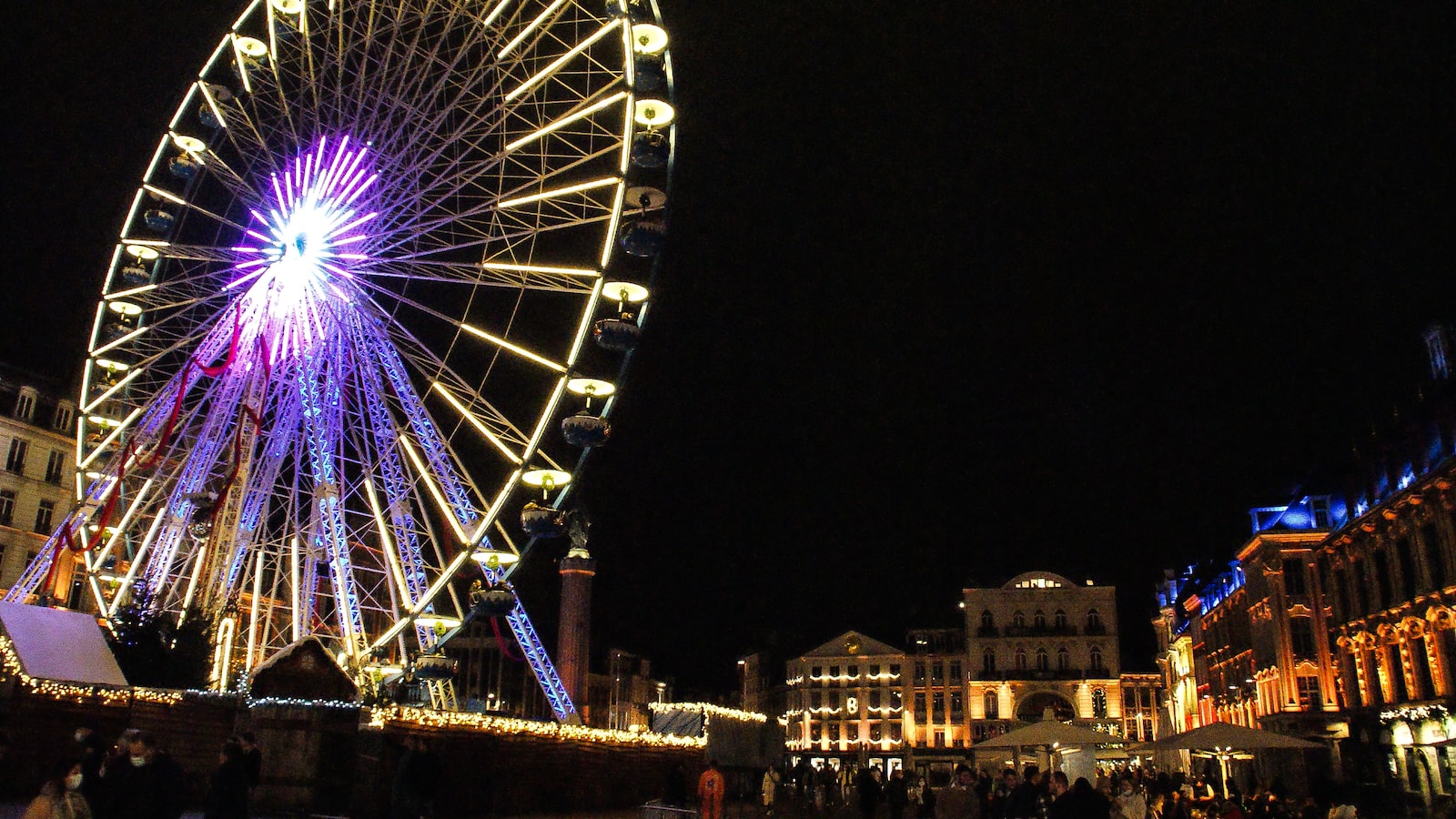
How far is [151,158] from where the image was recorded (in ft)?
106

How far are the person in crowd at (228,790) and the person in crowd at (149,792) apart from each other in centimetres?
56

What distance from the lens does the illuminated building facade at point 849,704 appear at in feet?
292

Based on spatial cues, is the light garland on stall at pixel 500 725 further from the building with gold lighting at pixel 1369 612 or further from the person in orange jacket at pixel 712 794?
the building with gold lighting at pixel 1369 612

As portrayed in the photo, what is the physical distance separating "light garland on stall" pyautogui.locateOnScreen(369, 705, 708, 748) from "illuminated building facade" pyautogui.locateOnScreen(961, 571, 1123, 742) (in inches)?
2116

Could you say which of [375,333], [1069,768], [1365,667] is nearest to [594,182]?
[375,333]

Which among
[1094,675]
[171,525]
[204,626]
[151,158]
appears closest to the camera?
[204,626]

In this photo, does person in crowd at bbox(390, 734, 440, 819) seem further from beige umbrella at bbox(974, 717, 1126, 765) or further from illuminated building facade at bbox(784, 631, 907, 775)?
illuminated building facade at bbox(784, 631, 907, 775)

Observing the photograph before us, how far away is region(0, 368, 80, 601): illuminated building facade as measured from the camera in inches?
2008

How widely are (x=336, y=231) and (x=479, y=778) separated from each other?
13517mm

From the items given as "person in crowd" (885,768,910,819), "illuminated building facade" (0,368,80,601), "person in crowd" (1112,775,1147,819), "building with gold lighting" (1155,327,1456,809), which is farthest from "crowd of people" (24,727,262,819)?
"illuminated building facade" (0,368,80,601)

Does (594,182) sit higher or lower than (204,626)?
higher

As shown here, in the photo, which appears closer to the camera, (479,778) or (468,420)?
(479,778)

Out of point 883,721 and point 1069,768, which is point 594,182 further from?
point 883,721

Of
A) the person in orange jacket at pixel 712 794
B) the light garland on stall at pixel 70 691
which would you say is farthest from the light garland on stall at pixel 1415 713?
the light garland on stall at pixel 70 691
